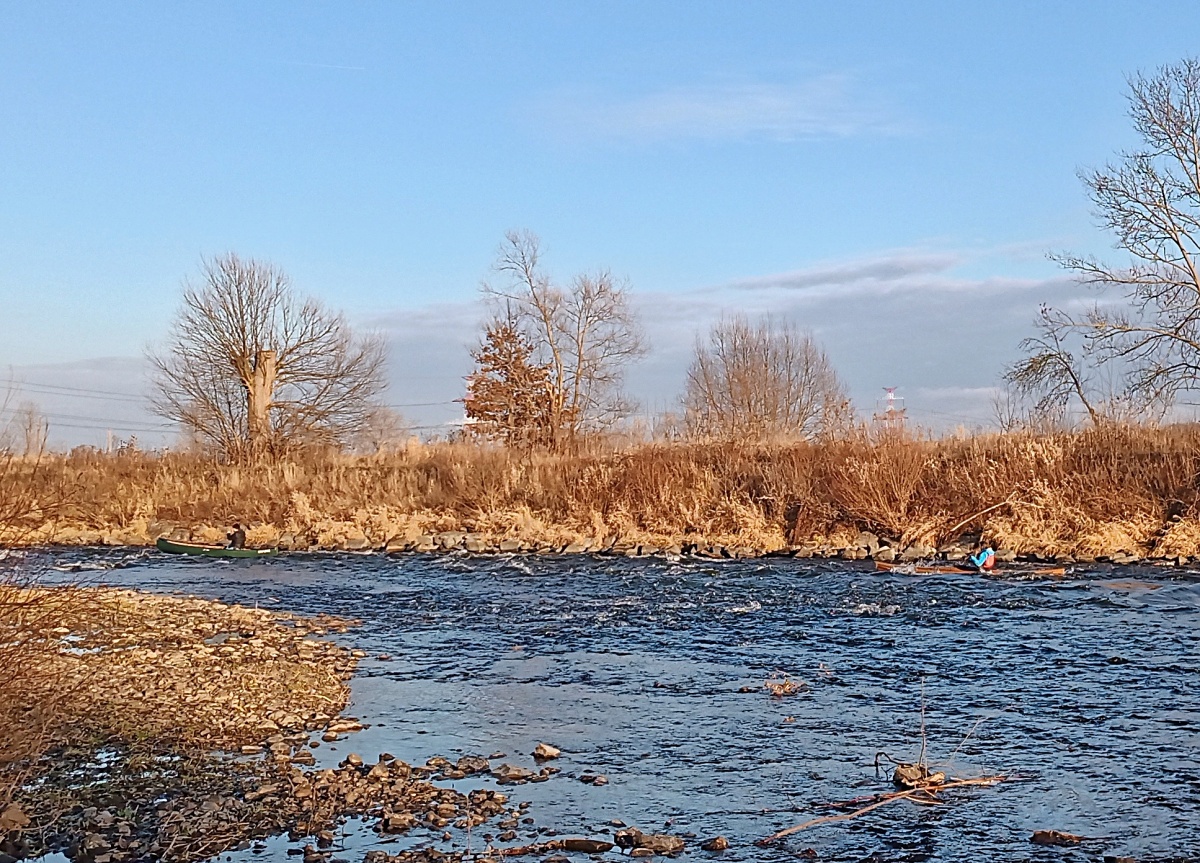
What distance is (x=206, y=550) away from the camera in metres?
22.3


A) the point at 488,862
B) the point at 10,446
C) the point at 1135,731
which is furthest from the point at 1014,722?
the point at 10,446

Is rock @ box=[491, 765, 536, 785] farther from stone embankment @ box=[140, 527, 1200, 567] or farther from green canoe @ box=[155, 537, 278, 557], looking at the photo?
green canoe @ box=[155, 537, 278, 557]

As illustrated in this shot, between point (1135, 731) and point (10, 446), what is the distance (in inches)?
288

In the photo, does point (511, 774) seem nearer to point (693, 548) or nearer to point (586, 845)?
point (586, 845)

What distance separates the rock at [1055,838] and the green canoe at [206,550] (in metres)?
18.9

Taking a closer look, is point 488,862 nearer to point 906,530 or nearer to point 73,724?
point 73,724

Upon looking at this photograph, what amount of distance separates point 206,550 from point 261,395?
18813 millimetres

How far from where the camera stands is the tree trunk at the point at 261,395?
39312 mm

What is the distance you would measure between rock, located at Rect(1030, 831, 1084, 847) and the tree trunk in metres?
36.1

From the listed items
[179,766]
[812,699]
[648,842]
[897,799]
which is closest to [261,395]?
[812,699]

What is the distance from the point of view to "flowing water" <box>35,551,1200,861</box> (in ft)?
18.5

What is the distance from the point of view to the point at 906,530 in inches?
782

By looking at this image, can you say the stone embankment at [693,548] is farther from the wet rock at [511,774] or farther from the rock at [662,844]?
the rock at [662,844]

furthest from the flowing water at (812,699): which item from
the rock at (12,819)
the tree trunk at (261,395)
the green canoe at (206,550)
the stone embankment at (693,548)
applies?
the tree trunk at (261,395)
